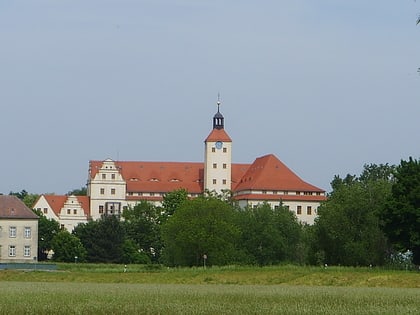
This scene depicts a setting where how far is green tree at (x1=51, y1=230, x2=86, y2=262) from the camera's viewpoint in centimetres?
14200

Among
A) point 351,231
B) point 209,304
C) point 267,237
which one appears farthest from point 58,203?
→ point 209,304

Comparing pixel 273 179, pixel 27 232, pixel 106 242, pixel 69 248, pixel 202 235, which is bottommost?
pixel 69 248

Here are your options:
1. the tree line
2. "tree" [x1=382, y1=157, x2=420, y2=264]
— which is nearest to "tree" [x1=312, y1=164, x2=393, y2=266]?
the tree line

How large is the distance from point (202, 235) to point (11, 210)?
51.6 meters

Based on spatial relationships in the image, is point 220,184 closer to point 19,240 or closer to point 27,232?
point 27,232

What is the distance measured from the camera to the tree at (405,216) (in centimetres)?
7888

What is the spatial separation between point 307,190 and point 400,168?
10031cm

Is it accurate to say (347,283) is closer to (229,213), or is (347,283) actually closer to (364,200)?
(364,200)

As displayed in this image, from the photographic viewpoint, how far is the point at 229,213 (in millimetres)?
109562

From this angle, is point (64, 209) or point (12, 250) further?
point (64, 209)

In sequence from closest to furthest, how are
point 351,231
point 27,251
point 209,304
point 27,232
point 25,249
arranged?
point 209,304
point 351,231
point 27,232
point 25,249
point 27,251

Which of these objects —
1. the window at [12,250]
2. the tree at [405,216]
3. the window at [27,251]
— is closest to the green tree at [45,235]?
the window at [27,251]

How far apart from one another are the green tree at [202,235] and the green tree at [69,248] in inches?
1384

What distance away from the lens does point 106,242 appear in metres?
143
